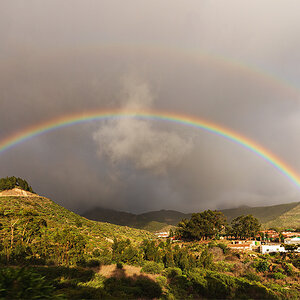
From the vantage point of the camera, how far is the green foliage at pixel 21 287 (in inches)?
222

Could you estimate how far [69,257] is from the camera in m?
25.7

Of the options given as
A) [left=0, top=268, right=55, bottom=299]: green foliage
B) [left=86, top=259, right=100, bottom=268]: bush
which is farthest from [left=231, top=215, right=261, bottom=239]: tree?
[left=0, top=268, right=55, bottom=299]: green foliage

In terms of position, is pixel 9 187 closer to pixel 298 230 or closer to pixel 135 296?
pixel 135 296

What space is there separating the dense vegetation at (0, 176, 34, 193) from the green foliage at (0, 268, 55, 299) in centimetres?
9699

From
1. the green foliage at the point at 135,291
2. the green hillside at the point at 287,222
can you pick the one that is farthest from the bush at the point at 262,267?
the green hillside at the point at 287,222

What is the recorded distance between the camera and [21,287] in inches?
227

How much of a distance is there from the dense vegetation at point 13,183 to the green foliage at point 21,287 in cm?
9699

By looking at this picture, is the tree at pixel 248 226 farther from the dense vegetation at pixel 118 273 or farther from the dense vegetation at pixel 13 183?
the dense vegetation at pixel 13 183

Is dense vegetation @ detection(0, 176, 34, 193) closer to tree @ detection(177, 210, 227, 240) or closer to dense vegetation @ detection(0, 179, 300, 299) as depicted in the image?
dense vegetation @ detection(0, 179, 300, 299)

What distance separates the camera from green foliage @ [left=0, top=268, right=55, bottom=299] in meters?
5.64

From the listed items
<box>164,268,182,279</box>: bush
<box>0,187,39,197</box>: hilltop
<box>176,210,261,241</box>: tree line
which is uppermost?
<box>0,187,39,197</box>: hilltop

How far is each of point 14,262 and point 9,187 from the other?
3068 inches

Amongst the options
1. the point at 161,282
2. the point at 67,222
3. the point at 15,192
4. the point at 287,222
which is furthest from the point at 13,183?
the point at 287,222

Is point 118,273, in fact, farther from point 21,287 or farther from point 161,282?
point 21,287
